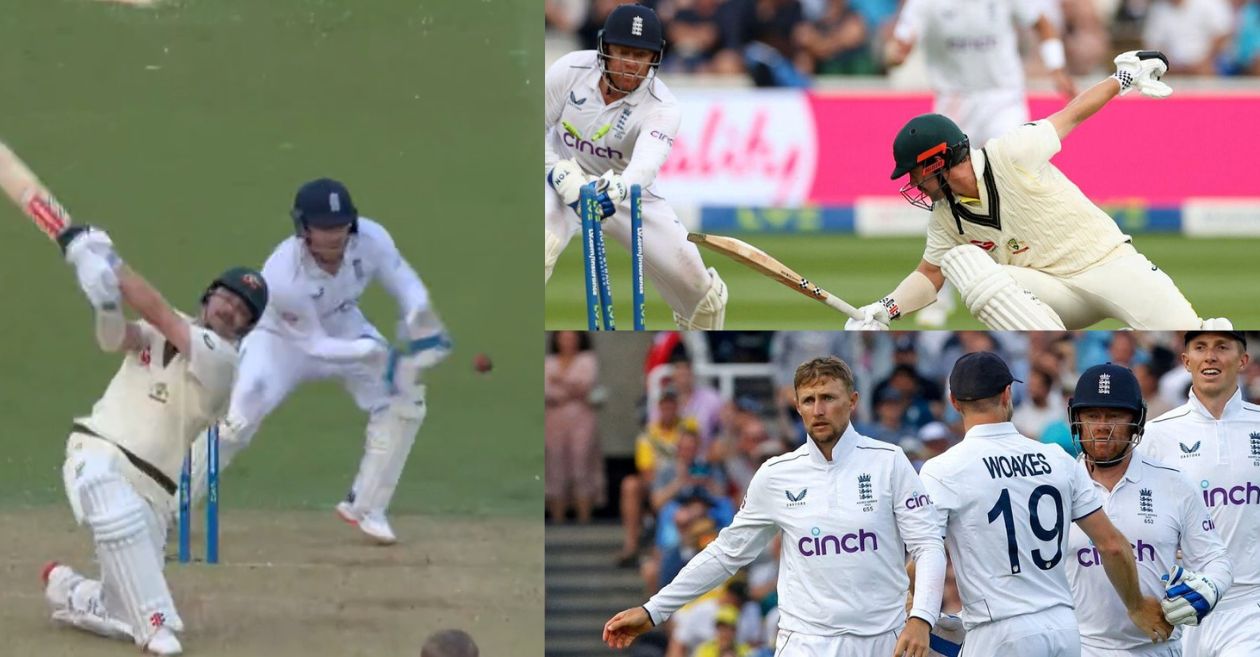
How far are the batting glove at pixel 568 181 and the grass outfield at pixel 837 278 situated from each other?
2.41 metres

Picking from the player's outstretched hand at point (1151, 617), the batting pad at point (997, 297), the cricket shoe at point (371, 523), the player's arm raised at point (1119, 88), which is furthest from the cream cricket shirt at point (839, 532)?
the cricket shoe at point (371, 523)

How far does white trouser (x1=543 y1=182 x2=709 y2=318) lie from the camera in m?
8.45

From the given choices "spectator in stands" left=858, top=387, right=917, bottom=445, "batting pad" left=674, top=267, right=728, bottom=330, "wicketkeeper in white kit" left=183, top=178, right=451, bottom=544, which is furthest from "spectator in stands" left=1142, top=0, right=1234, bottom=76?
"wicketkeeper in white kit" left=183, top=178, right=451, bottom=544

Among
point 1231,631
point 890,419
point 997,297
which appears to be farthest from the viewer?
point 890,419


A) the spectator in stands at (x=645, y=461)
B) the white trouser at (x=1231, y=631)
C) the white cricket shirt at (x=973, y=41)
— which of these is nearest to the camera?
the white trouser at (x=1231, y=631)

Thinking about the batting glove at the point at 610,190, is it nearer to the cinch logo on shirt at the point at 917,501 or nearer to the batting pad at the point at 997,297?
the batting pad at the point at 997,297

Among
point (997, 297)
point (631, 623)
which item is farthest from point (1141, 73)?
point (631, 623)

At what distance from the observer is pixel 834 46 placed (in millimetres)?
15398

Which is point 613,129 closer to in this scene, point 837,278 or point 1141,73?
point 1141,73

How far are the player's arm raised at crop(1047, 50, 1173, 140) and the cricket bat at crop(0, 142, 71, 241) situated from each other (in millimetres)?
4120

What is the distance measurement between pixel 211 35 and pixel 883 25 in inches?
328

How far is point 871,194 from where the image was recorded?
14891mm

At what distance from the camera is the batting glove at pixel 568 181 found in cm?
813

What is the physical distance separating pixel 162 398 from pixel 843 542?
3118 mm
